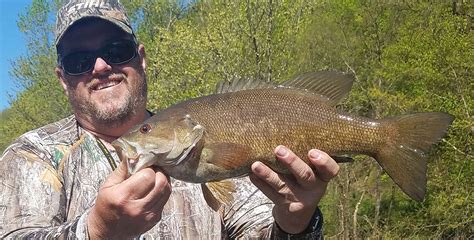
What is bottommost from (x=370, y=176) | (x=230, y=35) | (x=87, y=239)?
(x=370, y=176)

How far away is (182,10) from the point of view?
110ft

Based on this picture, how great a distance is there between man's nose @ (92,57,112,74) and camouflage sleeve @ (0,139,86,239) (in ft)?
1.91

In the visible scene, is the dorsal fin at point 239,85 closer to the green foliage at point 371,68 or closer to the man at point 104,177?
the man at point 104,177

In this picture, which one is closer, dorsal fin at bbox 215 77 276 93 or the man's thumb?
the man's thumb

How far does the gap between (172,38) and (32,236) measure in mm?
20502

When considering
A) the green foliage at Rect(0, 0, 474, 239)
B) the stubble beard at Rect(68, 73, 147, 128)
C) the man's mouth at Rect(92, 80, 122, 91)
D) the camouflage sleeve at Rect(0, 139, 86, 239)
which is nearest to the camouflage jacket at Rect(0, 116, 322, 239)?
the camouflage sleeve at Rect(0, 139, 86, 239)

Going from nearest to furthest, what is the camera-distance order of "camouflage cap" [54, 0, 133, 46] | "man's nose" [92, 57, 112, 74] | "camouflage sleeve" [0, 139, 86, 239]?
"camouflage sleeve" [0, 139, 86, 239] < "man's nose" [92, 57, 112, 74] < "camouflage cap" [54, 0, 133, 46]

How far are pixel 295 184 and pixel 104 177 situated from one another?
1242mm

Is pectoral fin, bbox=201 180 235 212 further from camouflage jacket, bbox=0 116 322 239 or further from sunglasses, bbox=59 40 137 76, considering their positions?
sunglasses, bbox=59 40 137 76

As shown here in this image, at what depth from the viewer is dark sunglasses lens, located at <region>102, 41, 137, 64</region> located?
12.0ft

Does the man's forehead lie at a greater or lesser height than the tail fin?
greater

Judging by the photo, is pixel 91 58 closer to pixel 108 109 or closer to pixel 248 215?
pixel 108 109

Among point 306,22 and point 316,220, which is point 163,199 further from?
point 306,22

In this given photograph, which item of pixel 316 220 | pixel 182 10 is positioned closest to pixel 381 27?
pixel 182 10
